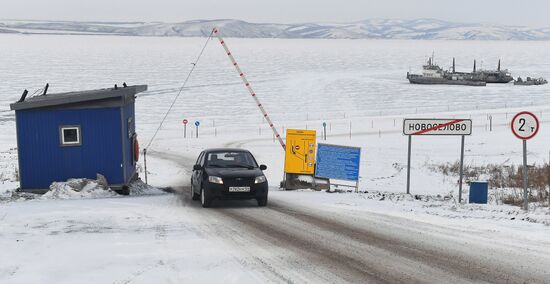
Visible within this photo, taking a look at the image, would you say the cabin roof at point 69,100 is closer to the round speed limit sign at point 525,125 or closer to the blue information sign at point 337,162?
the blue information sign at point 337,162

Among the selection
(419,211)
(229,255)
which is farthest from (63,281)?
(419,211)

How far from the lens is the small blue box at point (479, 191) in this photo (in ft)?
54.3

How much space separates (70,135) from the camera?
18047mm

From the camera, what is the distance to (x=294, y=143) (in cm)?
2142

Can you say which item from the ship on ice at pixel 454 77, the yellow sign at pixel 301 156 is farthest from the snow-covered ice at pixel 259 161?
the ship on ice at pixel 454 77

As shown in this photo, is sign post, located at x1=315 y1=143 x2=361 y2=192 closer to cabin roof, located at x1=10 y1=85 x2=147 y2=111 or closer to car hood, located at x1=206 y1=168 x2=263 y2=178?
car hood, located at x1=206 y1=168 x2=263 y2=178

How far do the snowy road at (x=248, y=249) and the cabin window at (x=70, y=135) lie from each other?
348cm

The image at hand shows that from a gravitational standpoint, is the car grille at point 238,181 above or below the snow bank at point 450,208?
above

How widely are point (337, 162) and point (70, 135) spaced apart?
29.5ft

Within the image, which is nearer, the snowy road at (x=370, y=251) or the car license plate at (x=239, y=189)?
the snowy road at (x=370, y=251)

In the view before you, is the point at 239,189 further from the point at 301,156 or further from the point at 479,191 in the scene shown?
the point at 479,191

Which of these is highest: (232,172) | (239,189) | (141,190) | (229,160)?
(229,160)

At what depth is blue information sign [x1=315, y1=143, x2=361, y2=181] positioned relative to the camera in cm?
2152

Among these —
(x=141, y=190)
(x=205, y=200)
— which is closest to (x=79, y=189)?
(x=141, y=190)
